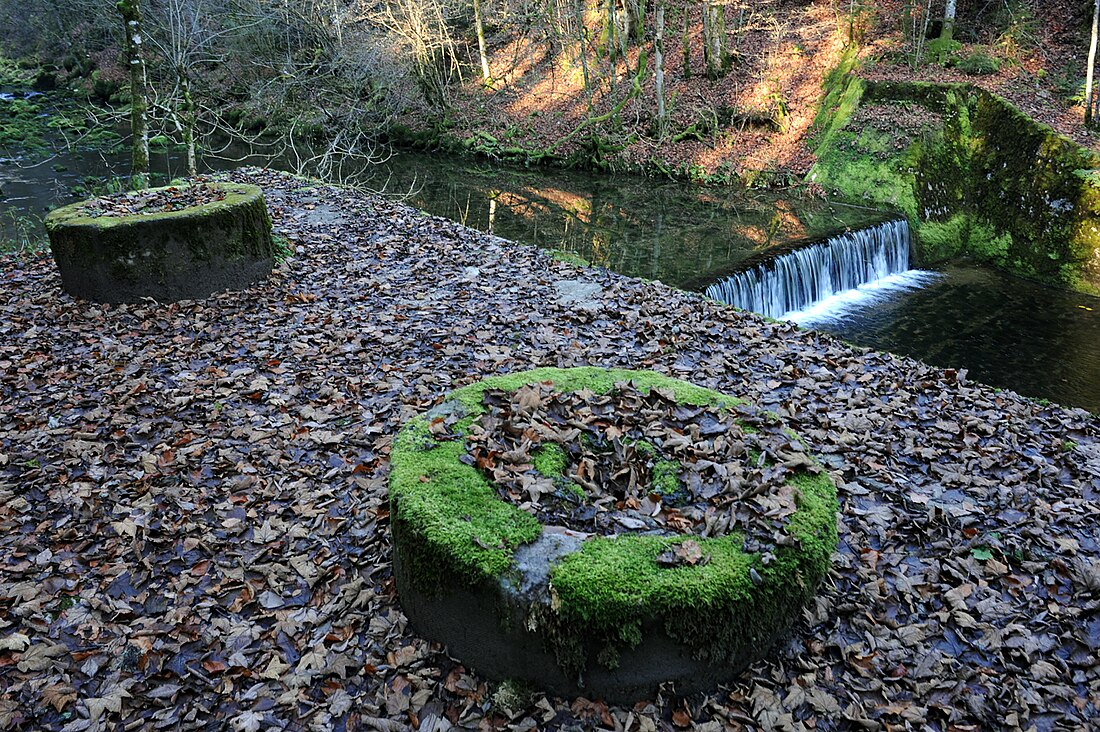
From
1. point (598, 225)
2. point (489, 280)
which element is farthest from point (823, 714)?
point (598, 225)

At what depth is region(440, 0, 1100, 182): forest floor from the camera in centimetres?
1706

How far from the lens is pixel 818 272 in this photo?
42.7 ft

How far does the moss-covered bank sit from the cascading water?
3.04 ft

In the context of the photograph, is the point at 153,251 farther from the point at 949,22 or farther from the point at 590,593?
the point at 949,22

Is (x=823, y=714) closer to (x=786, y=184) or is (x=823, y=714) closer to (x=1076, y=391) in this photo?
(x=1076, y=391)

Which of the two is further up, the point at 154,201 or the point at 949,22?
the point at 949,22

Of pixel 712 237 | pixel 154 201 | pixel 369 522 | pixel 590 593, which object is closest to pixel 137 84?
pixel 154 201

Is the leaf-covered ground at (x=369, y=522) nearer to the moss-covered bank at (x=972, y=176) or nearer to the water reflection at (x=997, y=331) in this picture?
the water reflection at (x=997, y=331)

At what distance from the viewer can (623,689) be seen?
3498 mm

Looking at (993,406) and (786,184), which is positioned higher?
(786,184)

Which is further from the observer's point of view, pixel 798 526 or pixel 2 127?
pixel 2 127

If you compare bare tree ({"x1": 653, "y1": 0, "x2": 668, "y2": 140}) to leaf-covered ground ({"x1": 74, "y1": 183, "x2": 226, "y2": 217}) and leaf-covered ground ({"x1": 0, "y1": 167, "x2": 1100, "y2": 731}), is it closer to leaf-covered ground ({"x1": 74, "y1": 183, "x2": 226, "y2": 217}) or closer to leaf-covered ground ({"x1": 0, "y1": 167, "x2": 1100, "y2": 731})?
leaf-covered ground ({"x1": 0, "y1": 167, "x2": 1100, "y2": 731})

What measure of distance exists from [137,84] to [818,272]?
12.0 meters

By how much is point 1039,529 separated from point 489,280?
6.75m
